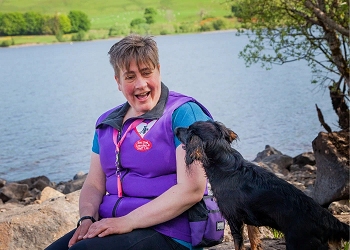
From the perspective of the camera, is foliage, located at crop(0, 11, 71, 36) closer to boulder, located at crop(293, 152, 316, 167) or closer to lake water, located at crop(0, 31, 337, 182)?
lake water, located at crop(0, 31, 337, 182)

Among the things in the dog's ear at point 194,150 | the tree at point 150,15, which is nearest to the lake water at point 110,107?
the dog's ear at point 194,150

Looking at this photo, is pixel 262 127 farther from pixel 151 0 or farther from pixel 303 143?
pixel 151 0

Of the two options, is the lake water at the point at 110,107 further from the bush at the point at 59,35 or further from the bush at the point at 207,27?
the bush at the point at 59,35

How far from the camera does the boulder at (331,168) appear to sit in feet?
20.1

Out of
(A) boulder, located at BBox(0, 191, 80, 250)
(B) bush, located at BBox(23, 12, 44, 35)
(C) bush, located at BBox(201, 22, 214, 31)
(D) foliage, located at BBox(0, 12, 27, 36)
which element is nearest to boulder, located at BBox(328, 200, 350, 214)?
(A) boulder, located at BBox(0, 191, 80, 250)

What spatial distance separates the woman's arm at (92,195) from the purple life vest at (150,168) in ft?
0.49

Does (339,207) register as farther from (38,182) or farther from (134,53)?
(38,182)

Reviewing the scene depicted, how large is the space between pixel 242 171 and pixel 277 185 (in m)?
0.26

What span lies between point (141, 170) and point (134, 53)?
86 centimetres

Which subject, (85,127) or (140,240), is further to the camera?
(85,127)

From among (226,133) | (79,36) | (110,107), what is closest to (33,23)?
(79,36)

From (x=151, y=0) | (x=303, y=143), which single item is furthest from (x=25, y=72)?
(x=151, y=0)

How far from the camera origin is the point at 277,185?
2.69 metres

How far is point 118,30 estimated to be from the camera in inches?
Result: 2813
